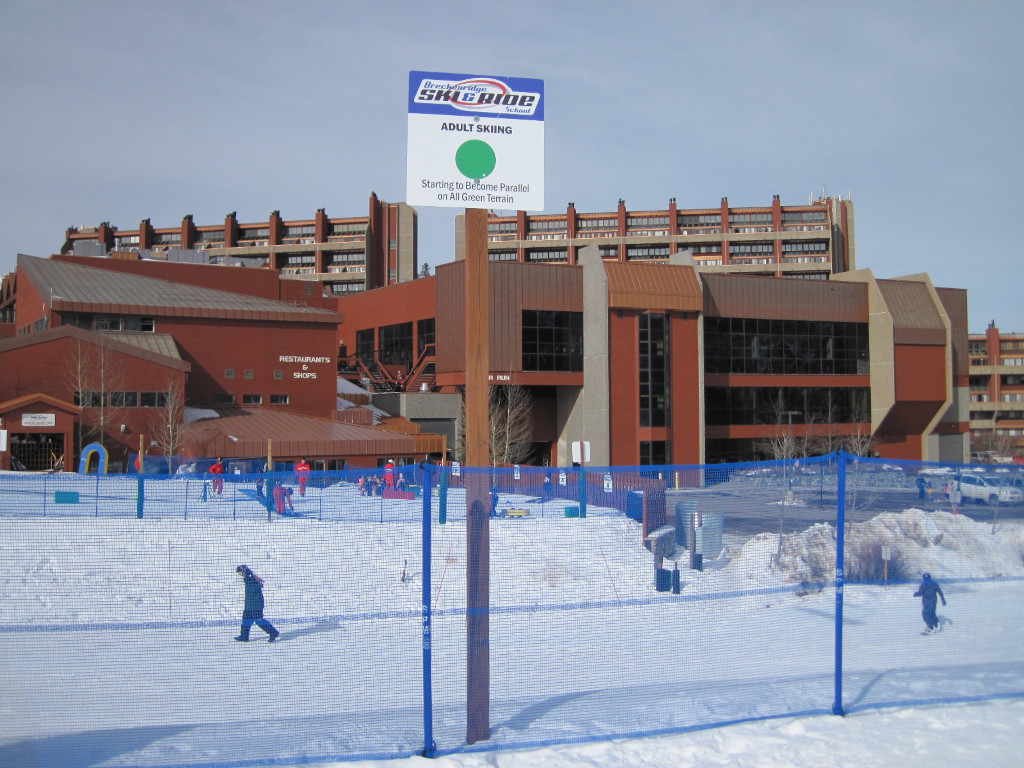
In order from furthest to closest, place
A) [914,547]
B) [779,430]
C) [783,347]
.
→ [783,347] < [779,430] < [914,547]

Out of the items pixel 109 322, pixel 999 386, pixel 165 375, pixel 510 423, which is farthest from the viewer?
pixel 999 386

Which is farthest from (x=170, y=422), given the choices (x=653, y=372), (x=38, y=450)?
(x=653, y=372)

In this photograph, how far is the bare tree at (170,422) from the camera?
36.4 meters

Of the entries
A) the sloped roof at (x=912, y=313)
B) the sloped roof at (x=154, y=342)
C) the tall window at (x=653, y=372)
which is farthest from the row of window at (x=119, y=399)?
the sloped roof at (x=912, y=313)

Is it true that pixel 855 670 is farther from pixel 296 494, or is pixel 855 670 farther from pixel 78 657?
pixel 78 657

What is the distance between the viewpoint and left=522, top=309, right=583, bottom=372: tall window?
48.2 metres

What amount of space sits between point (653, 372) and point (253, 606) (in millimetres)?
38804

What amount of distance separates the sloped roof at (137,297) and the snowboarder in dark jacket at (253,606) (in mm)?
37958

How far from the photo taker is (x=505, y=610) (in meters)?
7.93

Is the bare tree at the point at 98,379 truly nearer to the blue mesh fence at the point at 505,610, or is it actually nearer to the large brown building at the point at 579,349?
the large brown building at the point at 579,349

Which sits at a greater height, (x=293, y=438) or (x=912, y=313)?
(x=912, y=313)

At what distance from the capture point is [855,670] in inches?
345

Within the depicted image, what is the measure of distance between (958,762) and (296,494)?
6802mm

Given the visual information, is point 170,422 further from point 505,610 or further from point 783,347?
point 783,347
